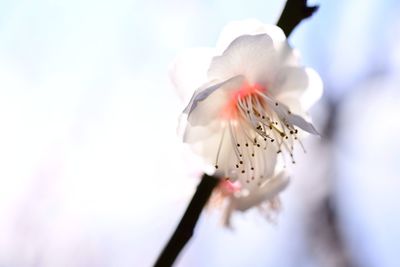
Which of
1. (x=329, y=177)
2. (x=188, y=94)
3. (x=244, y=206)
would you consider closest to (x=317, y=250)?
(x=329, y=177)

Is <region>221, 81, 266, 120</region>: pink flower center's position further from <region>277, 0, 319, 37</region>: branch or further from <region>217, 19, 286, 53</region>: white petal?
<region>277, 0, 319, 37</region>: branch

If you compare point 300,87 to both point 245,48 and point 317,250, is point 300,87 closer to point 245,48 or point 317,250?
point 245,48

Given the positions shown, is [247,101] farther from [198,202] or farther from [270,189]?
[198,202]

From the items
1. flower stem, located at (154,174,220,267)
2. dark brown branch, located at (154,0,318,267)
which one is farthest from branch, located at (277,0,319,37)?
flower stem, located at (154,174,220,267)

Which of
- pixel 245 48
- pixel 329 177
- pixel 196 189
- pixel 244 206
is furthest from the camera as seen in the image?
pixel 329 177

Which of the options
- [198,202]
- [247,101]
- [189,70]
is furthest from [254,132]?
[198,202]

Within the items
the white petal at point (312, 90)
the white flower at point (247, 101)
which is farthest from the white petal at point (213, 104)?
the white petal at point (312, 90)
